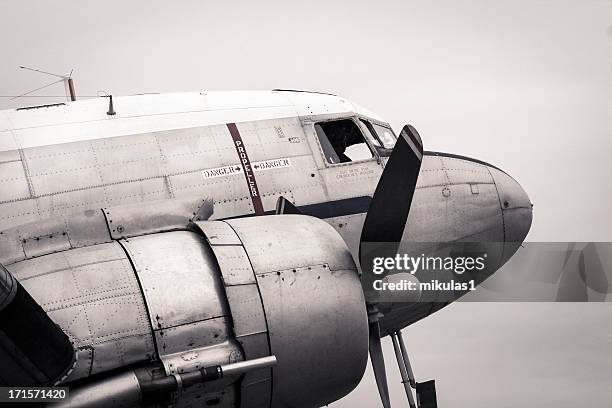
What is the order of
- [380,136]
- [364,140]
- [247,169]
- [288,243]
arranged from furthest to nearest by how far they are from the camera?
1. [380,136]
2. [364,140]
3. [247,169]
4. [288,243]

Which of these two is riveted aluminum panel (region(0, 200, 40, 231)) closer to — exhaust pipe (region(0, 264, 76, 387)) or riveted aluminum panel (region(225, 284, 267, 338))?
exhaust pipe (region(0, 264, 76, 387))

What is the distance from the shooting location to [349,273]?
15.7m

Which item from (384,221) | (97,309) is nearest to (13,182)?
(97,309)

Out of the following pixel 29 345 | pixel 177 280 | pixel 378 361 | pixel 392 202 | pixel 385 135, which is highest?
pixel 385 135

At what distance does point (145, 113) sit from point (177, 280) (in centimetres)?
544

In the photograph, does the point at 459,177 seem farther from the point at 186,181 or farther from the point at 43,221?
the point at 43,221

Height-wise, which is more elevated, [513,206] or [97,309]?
[97,309]

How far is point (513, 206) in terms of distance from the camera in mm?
21078

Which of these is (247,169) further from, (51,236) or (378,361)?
(378,361)

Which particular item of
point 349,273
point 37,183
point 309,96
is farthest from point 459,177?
point 37,183

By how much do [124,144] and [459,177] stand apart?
23.4 ft

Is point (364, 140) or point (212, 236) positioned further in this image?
point (364, 140)

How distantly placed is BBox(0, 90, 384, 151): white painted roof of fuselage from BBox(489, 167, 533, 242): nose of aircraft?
3879mm

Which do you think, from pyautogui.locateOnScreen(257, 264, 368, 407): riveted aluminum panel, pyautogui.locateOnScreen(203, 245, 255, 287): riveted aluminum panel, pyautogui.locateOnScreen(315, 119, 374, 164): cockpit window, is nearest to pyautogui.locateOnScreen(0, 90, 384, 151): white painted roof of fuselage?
pyautogui.locateOnScreen(315, 119, 374, 164): cockpit window
